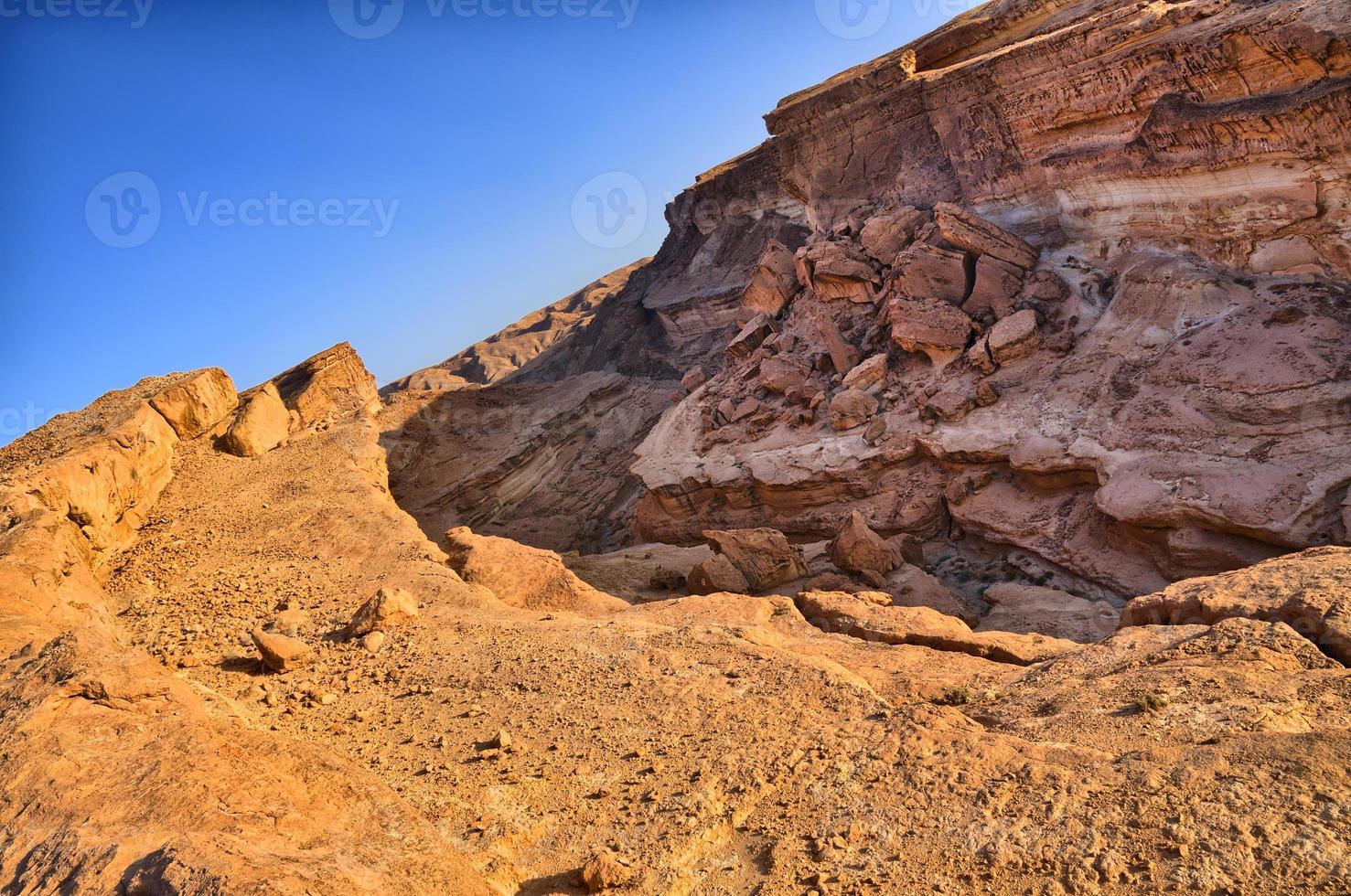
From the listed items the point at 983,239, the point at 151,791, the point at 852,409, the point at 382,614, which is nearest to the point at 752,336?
the point at 852,409

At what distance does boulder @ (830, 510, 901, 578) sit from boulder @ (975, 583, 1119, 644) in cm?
144

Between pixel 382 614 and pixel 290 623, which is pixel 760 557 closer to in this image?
pixel 382 614

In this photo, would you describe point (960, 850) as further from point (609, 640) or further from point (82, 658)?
point (82, 658)

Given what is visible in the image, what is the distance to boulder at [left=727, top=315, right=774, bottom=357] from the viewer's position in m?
19.2

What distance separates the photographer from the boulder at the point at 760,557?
1202 centimetres

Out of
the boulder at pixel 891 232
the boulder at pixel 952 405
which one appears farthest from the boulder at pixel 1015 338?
the boulder at pixel 891 232

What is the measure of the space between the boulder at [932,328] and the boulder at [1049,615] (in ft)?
16.5

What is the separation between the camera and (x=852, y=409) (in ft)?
49.8

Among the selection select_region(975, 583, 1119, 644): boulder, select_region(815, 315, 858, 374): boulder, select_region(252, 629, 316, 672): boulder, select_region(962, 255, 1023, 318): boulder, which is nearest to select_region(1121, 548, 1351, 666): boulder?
select_region(975, 583, 1119, 644): boulder

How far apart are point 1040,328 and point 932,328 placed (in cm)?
179

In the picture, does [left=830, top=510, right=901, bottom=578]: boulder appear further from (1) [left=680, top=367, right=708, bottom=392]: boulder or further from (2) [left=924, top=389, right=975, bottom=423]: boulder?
(1) [left=680, top=367, right=708, bottom=392]: boulder

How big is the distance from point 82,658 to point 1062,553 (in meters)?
11.2

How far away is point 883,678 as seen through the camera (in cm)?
621

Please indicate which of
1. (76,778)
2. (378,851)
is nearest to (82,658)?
(76,778)
